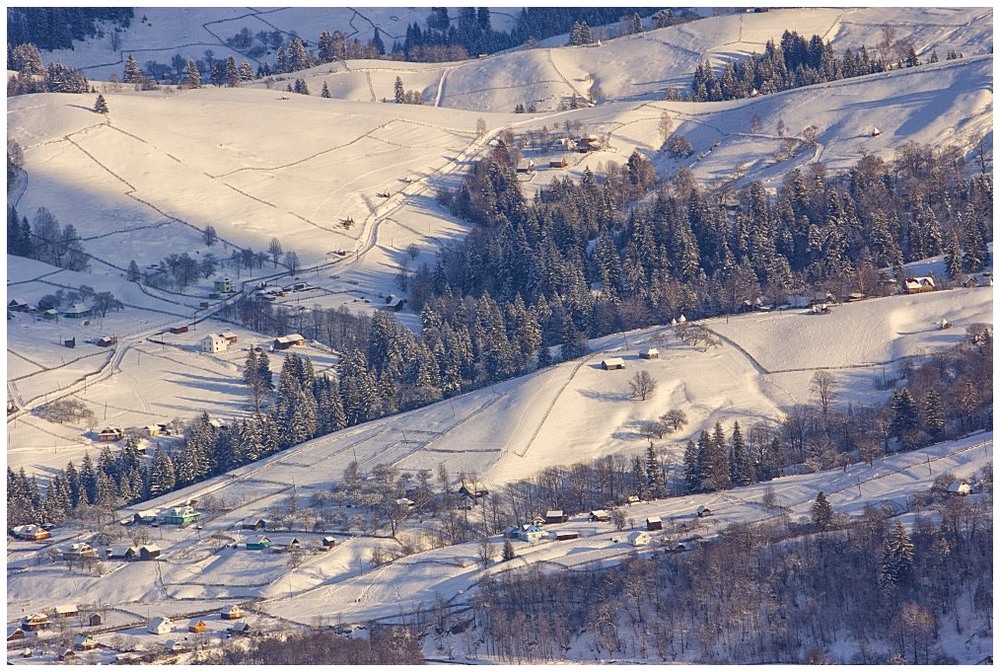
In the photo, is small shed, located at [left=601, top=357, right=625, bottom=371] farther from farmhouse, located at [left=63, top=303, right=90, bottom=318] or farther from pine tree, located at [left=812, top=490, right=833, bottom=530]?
farmhouse, located at [left=63, top=303, right=90, bottom=318]

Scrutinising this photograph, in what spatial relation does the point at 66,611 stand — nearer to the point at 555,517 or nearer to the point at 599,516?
the point at 555,517

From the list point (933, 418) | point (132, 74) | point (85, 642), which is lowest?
point (85, 642)

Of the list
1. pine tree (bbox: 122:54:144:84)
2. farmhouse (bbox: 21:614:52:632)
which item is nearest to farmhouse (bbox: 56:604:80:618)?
farmhouse (bbox: 21:614:52:632)

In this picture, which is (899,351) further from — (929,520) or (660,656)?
(660,656)

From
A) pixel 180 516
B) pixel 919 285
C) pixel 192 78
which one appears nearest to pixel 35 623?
pixel 180 516

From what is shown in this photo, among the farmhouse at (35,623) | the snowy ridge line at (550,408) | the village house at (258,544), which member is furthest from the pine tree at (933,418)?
the farmhouse at (35,623)
